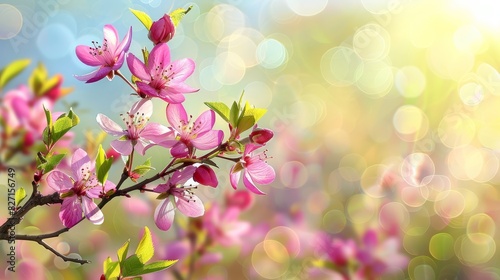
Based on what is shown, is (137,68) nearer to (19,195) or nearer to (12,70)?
(19,195)

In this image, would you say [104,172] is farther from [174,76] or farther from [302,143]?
[302,143]

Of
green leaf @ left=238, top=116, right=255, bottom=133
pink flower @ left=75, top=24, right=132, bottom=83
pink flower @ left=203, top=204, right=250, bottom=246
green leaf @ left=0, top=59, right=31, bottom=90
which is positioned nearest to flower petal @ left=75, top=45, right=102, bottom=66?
pink flower @ left=75, top=24, right=132, bottom=83

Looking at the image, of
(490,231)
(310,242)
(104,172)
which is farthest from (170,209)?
(490,231)

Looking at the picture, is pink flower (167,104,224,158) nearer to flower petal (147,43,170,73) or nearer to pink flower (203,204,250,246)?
flower petal (147,43,170,73)

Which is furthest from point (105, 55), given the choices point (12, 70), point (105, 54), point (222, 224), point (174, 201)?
point (222, 224)

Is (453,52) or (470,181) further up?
(453,52)

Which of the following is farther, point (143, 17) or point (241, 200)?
point (241, 200)

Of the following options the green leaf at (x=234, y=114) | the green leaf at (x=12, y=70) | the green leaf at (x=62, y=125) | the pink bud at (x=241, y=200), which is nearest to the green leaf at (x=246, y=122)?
the green leaf at (x=234, y=114)
